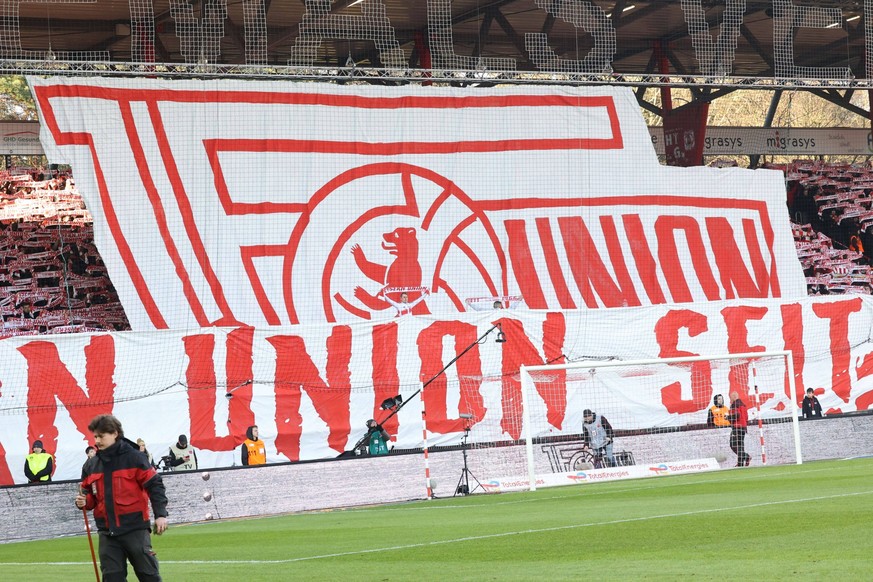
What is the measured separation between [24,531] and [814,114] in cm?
4678

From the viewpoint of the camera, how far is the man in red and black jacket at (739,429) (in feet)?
66.3

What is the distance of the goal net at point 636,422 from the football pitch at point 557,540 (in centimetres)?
233

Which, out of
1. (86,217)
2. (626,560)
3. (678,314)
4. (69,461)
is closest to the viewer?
(626,560)

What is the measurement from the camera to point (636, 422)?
68.6 ft

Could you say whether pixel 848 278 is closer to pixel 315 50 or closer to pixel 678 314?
pixel 678 314

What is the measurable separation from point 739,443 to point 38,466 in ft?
34.8

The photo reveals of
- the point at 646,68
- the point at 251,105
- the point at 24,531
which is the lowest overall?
the point at 24,531

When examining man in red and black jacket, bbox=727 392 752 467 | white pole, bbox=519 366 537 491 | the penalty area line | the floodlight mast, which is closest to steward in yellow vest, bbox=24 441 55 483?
the floodlight mast

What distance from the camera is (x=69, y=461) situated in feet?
63.1

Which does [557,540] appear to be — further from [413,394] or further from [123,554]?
[413,394]

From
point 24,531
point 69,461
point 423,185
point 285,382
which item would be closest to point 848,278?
point 423,185

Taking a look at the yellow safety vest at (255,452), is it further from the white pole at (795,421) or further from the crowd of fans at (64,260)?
the white pole at (795,421)

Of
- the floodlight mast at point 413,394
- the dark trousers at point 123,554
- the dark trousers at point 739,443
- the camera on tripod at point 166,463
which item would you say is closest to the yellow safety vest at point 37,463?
the camera on tripod at point 166,463

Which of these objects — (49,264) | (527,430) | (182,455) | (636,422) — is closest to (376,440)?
(527,430)
